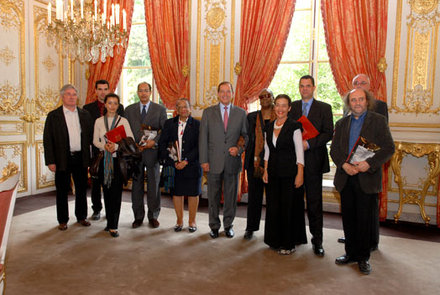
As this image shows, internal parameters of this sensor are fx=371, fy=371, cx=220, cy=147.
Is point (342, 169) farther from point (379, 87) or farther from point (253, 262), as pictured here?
point (379, 87)

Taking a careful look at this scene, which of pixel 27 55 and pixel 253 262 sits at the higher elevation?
pixel 27 55

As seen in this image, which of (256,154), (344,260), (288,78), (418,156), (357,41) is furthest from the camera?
(288,78)

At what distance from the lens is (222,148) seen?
3623 mm

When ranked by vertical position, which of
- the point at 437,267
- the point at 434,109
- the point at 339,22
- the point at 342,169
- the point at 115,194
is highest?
the point at 339,22

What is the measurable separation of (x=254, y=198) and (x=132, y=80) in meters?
3.67

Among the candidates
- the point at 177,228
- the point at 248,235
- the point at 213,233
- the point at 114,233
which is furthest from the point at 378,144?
the point at 114,233

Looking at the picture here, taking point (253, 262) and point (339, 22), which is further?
point (339, 22)

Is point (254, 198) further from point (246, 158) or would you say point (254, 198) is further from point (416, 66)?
point (416, 66)

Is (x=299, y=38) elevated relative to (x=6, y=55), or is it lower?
elevated

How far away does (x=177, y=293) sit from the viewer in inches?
99.5

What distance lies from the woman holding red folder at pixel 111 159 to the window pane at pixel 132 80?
103 inches

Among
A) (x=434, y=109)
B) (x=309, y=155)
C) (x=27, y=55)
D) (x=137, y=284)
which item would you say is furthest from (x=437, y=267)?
(x=27, y=55)

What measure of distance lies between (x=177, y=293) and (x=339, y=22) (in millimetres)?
3818

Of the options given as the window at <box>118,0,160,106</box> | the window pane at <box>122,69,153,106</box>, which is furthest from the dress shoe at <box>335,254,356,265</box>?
the window pane at <box>122,69,153,106</box>
